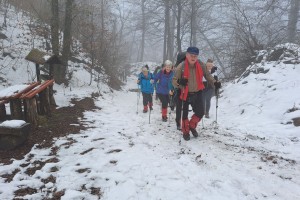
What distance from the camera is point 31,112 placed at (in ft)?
22.1

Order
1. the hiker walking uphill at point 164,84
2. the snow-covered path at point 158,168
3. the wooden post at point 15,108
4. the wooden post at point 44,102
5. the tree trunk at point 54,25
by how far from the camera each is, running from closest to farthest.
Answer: the snow-covered path at point 158,168, the wooden post at point 15,108, the wooden post at point 44,102, the hiker walking uphill at point 164,84, the tree trunk at point 54,25

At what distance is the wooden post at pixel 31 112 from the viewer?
6.58m

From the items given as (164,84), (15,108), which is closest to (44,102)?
(15,108)

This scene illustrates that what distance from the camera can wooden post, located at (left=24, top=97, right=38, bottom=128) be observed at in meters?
6.58

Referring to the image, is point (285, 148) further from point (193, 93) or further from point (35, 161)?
point (35, 161)

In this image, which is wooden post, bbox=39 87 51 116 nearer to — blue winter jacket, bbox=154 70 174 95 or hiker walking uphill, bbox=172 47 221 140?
blue winter jacket, bbox=154 70 174 95

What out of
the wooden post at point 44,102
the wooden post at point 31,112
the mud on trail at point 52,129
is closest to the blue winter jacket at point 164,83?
the mud on trail at point 52,129

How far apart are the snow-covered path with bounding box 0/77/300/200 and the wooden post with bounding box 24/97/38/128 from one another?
0.92 meters

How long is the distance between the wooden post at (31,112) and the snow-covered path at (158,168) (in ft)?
3.03

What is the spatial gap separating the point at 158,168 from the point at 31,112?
362 cm

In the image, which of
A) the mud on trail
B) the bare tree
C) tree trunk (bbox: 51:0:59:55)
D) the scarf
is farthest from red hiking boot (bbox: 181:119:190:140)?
tree trunk (bbox: 51:0:59:55)

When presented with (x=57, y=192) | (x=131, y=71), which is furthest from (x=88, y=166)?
(x=131, y=71)

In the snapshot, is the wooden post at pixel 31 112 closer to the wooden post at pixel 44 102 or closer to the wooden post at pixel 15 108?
the wooden post at pixel 15 108

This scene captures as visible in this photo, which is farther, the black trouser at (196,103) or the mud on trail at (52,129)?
the black trouser at (196,103)
